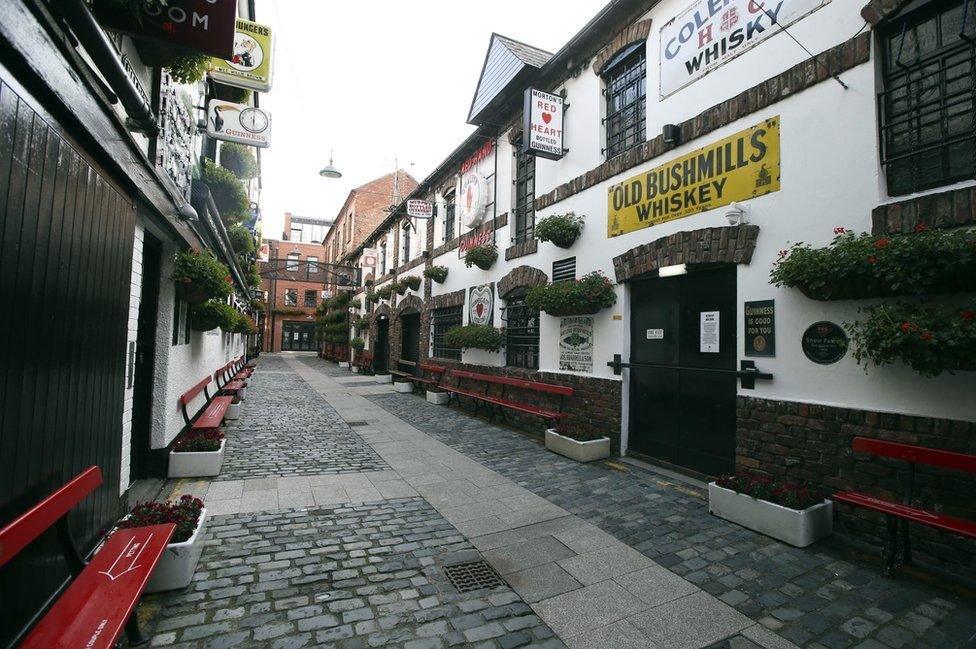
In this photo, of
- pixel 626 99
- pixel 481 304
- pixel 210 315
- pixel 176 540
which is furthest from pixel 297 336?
pixel 176 540

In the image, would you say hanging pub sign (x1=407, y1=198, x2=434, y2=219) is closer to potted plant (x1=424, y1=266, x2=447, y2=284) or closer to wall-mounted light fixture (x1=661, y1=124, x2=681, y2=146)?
potted plant (x1=424, y1=266, x2=447, y2=284)

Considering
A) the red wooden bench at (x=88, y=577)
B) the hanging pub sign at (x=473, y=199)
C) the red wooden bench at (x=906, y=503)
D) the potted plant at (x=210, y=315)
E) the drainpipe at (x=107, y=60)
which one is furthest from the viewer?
the hanging pub sign at (x=473, y=199)

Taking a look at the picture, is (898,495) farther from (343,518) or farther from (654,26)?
(654,26)

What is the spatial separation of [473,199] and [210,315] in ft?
20.9

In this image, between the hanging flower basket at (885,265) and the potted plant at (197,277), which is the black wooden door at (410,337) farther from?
the hanging flower basket at (885,265)

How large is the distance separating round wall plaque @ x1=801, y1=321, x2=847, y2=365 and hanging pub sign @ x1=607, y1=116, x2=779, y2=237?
161 cm

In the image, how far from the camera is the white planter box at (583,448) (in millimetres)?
6758

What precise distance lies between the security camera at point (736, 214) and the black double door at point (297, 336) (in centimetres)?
4296

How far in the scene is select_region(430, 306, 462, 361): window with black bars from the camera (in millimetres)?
12733

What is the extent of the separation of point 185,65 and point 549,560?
200 inches

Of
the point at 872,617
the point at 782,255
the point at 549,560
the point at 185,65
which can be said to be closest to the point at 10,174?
the point at 185,65

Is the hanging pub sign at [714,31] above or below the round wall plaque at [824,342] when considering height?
above

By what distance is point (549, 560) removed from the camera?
3812 mm

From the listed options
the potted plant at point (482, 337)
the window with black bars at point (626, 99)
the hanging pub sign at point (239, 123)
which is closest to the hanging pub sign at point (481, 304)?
the potted plant at point (482, 337)
